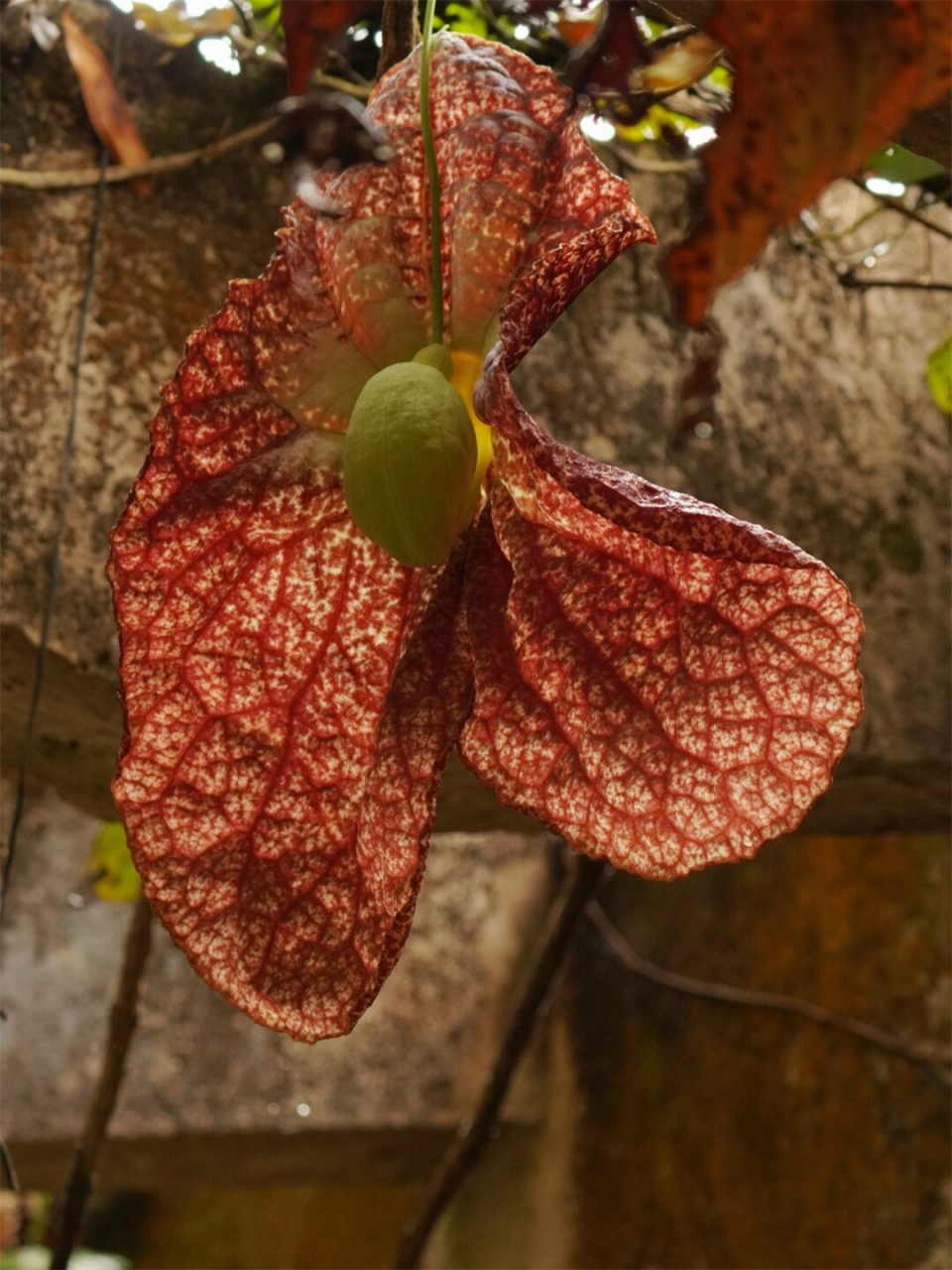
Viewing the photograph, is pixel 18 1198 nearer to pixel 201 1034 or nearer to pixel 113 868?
pixel 113 868

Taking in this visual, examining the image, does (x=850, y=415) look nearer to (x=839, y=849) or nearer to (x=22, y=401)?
(x=22, y=401)

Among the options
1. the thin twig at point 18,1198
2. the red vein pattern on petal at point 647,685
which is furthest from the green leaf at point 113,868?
the red vein pattern on petal at point 647,685

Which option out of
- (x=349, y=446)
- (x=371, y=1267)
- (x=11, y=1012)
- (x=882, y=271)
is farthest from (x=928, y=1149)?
(x=371, y=1267)

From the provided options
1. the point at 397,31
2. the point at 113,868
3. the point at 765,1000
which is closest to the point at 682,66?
the point at 397,31

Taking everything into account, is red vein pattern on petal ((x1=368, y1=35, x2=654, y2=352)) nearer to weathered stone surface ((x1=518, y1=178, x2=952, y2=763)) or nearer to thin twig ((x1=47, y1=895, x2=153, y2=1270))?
weathered stone surface ((x1=518, y1=178, x2=952, y2=763))

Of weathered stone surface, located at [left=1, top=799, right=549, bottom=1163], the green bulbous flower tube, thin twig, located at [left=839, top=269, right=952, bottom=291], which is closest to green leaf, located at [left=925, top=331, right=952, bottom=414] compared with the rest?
thin twig, located at [left=839, top=269, right=952, bottom=291]

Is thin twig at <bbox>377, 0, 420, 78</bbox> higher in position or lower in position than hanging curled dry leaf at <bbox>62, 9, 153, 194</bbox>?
higher
